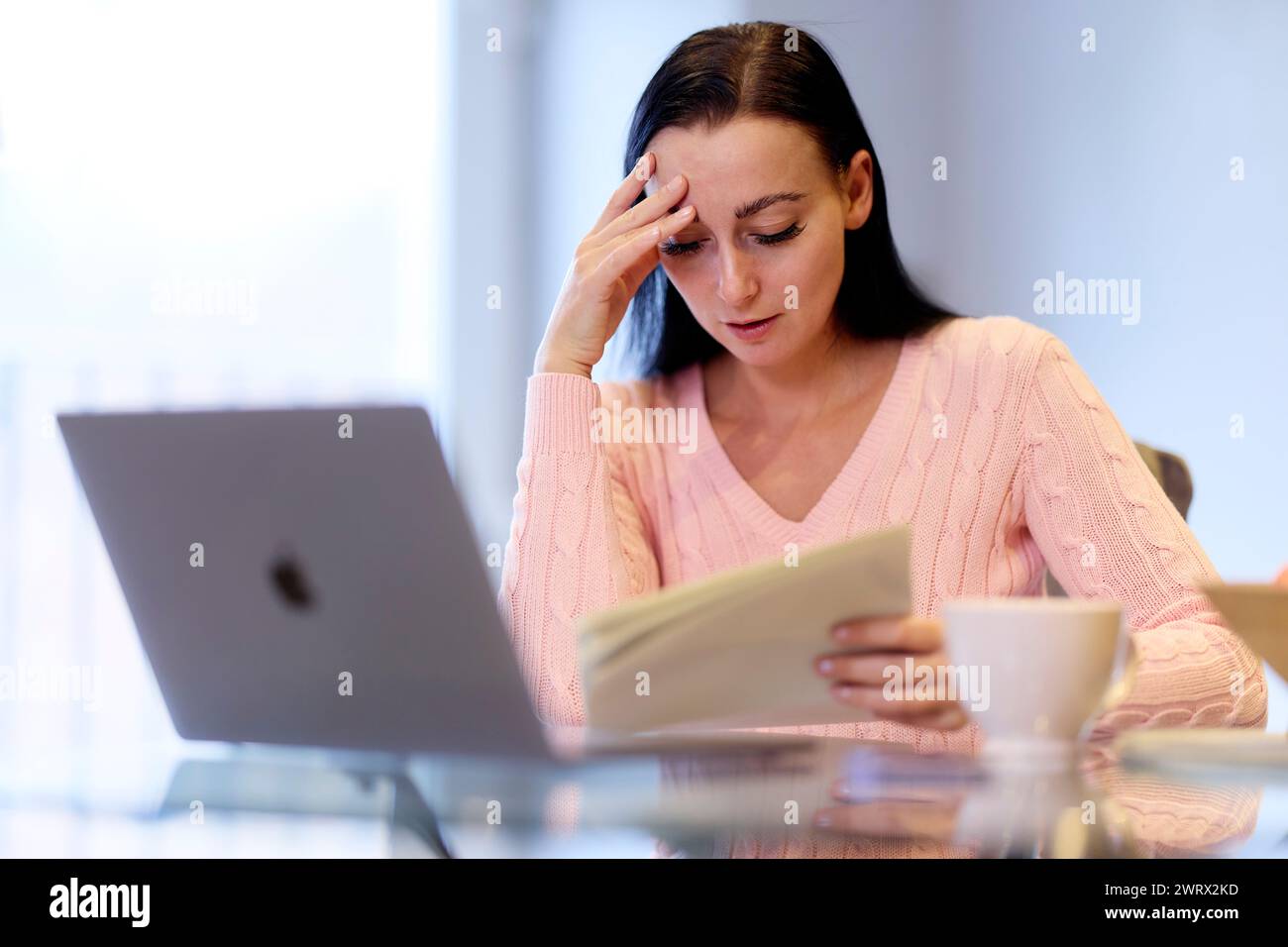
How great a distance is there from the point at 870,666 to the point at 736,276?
71 cm

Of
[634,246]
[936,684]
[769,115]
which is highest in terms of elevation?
[769,115]

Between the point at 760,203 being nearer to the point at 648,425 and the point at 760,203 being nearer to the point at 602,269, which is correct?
the point at 602,269

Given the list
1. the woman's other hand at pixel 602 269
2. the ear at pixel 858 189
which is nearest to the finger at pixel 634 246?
the woman's other hand at pixel 602 269

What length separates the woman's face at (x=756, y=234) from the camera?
1470 mm

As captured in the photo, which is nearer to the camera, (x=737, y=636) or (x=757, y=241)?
(x=737, y=636)

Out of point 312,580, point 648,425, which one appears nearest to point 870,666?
point 312,580

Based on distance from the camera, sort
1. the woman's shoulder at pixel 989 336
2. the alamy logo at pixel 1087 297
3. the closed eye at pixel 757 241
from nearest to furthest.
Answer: the closed eye at pixel 757 241 < the woman's shoulder at pixel 989 336 < the alamy logo at pixel 1087 297

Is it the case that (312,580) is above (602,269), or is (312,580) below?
below

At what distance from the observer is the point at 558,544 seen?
1427 mm

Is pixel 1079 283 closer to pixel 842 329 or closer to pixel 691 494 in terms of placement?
pixel 842 329

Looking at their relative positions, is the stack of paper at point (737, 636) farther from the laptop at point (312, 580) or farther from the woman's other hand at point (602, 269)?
the woman's other hand at point (602, 269)

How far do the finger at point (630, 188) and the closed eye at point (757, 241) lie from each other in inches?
3.1
